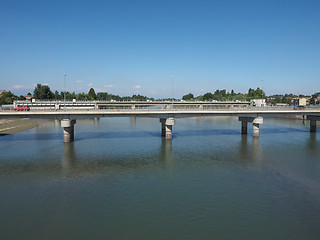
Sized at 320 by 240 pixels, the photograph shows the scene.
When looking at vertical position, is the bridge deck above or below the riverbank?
above

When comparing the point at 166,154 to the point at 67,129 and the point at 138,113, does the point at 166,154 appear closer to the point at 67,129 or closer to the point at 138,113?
the point at 138,113

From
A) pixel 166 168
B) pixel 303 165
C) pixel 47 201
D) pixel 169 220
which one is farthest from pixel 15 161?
pixel 303 165

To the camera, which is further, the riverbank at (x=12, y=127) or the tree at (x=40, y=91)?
A: the tree at (x=40, y=91)

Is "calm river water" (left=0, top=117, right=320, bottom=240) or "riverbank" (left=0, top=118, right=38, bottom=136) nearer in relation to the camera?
"calm river water" (left=0, top=117, right=320, bottom=240)

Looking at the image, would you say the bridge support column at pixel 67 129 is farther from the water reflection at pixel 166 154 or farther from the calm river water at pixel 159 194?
the water reflection at pixel 166 154

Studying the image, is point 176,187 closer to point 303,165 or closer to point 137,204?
point 137,204

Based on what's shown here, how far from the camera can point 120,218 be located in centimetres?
1978

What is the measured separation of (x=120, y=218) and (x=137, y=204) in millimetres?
2922

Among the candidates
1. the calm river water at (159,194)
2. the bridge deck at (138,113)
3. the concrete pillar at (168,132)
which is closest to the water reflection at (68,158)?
the calm river water at (159,194)

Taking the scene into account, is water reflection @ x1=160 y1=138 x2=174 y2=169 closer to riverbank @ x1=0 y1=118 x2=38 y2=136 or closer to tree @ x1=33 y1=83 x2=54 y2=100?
riverbank @ x1=0 y1=118 x2=38 y2=136

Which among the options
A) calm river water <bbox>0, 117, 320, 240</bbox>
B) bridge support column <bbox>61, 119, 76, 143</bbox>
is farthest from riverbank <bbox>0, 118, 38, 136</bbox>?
calm river water <bbox>0, 117, 320, 240</bbox>

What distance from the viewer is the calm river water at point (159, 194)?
18.1 metres

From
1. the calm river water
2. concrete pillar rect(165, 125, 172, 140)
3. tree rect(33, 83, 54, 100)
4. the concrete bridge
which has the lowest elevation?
the calm river water

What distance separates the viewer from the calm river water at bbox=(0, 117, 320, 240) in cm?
1808
